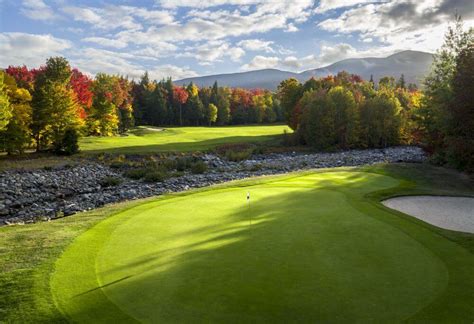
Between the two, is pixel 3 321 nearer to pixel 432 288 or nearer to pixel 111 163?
pixel 432 288

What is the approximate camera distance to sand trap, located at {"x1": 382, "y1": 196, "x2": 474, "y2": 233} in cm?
1550

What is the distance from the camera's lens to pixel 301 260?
941cm

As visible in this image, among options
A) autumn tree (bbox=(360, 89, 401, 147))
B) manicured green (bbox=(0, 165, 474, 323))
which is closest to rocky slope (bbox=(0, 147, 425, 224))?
manicured green (bbox=(0, 165, 474, 323))

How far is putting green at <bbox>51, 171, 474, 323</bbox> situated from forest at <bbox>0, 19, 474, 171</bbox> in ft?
27.9

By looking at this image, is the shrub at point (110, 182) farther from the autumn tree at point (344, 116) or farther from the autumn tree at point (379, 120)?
the autumn tree at point (379, 120)

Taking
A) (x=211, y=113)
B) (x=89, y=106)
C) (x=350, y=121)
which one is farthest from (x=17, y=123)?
(x=211, y=113)

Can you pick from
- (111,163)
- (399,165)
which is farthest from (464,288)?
(111,163)

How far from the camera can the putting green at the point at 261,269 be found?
715cm

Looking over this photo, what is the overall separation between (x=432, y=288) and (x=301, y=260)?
2.93m

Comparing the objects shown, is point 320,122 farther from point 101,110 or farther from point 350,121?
point 101,110

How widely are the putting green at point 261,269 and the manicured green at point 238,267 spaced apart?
29 millimetres

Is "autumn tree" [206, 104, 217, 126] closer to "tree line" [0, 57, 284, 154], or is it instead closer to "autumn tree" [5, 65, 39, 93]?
"tree line" [0, 57, 284, 154]

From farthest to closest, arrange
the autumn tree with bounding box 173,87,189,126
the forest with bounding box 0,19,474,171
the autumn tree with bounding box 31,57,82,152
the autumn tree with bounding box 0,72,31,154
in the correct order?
the autumn tree with bounding box 173,87,189,126 < the autumn tree with bounding box 31,57,82,152 < the autumn tree with bounding box 0,72,31,154 < the forest with bounding box 0,19,474,171

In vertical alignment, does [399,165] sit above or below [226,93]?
below
